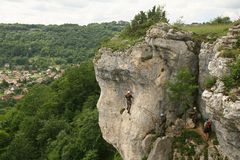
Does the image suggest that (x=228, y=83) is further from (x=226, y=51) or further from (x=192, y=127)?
(x=192, y=127)

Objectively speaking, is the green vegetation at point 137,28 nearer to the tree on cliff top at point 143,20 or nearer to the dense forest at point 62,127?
the tree on cliff top at point 143,20

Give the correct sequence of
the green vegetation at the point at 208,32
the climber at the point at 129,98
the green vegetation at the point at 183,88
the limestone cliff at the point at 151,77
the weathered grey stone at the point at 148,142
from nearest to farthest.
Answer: the green vegetation at the point at 183,88
the green vegetation at the point at 208,32
the limestone cliff at the point at 151,77
the weathered grey stone at the point at 148,142
the climber at the point at 129,98

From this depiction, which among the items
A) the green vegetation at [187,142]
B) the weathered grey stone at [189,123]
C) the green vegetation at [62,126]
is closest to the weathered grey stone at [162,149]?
the green vegetation at [187,142]

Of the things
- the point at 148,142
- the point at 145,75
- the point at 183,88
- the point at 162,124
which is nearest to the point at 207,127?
the point at 183,88

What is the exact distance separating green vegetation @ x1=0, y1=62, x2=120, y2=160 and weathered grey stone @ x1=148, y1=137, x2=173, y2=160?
17376 millimetres

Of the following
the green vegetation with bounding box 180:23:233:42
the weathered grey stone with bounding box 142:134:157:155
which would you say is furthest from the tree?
the weathered grey stone with bounding box 142:134:157:155

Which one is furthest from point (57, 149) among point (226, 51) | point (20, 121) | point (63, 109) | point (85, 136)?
point (226, 51)

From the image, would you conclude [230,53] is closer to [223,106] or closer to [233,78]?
[233,78]

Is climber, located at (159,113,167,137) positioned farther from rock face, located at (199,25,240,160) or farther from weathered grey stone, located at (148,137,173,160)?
rock face, located at (199,25,240,160)

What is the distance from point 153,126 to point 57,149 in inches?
957

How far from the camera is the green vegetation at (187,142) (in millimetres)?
28006

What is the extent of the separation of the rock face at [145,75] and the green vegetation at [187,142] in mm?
1068

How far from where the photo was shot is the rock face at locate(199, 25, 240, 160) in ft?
69.5

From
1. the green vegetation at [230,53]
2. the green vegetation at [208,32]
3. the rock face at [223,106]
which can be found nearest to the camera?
the rock face at [223,106]
